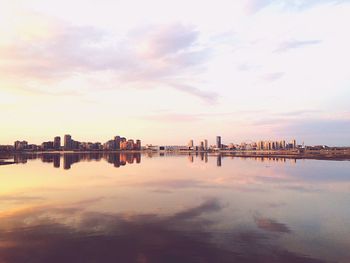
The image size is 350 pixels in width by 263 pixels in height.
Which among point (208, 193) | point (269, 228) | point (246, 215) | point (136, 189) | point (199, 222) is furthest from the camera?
point (136, 189)

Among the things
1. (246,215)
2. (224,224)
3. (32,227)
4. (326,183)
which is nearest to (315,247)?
(224,224)

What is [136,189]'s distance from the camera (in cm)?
3769

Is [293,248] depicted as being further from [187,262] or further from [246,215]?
[246,215]

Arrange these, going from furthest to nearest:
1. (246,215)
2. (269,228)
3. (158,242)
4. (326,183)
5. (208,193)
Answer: (326,183) < (208,193) < (246,215) < (269,228) < (158,242)

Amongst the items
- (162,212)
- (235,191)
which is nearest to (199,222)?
(162,212)

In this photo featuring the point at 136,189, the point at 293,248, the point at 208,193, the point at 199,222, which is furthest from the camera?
the point at 136,189

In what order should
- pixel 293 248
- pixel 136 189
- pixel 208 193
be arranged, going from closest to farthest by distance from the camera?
pixel 293 248, pixel 208 193, pixel 136 189

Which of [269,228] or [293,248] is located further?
[269,228]

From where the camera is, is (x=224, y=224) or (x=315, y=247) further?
(x=224, y=224)

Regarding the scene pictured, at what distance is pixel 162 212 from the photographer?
25.3m

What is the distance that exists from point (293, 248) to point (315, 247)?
1.21 m

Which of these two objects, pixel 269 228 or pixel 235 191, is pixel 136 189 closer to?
pixel 235 191

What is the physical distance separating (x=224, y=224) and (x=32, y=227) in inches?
512

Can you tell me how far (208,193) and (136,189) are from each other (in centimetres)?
891
